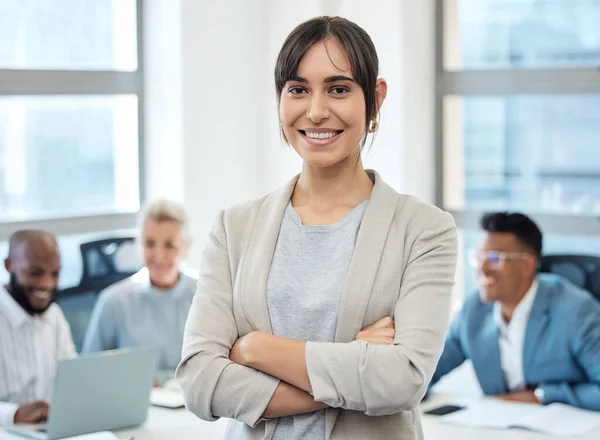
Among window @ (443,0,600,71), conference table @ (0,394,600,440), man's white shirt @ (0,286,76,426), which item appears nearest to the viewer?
conference table @ (0,394,600,440)

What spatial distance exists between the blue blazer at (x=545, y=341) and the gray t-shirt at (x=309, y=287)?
199cm

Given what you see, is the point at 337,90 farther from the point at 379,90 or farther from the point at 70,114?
the point at 70,114

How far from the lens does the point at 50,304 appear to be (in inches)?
150

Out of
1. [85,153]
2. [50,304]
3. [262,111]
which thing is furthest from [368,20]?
[50,304]

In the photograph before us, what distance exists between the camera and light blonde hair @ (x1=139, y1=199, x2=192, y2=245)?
4.18 meters

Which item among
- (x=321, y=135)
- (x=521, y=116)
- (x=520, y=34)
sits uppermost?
(x=520, y=34)

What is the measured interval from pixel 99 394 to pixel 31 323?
3.13 ft

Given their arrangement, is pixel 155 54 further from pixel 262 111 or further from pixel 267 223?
pixel 267 223

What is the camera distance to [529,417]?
10.6 ft

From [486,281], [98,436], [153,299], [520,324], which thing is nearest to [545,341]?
[520,324]

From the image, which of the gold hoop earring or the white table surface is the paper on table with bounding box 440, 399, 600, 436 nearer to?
the white table surface

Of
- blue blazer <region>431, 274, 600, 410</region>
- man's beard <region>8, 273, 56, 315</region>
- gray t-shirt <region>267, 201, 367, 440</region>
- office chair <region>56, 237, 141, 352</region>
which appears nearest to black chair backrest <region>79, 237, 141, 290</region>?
office chair <region>56, 237, 141, 352</region>

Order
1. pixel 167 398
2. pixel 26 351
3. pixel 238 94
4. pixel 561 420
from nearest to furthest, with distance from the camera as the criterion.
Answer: pixel 561 420 → pixel 167 398 → pixel 26 351 → pixel 238 94

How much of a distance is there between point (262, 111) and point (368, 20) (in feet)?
2.96
